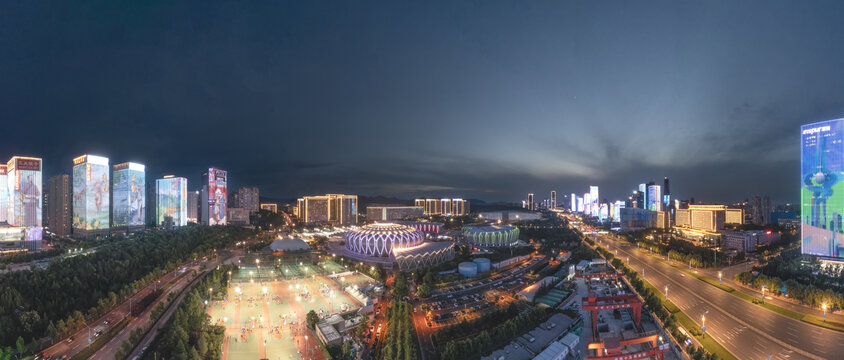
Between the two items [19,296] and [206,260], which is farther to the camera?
[206,260]

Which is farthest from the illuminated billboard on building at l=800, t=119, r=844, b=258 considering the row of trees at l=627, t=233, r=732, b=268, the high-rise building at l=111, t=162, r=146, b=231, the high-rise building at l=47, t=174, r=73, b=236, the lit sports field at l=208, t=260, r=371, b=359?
the high-rise building at l=47, t=174, r=73, b=236

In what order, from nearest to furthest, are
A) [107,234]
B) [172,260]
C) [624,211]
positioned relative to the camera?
[172,260]
[107,234]
[624,211]

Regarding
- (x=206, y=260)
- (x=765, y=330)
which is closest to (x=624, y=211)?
(x=765, y=330)

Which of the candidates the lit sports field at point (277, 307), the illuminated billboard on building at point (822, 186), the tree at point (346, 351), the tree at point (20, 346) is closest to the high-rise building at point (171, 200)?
the lit sports field at point (277, 307)

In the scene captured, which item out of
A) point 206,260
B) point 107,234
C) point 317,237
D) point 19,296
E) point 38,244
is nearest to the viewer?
point 19,296

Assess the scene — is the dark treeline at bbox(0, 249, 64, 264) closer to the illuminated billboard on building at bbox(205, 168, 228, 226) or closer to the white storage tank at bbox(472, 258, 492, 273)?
the illuminated billboard on building at bbox(205, 168, 228, 226)

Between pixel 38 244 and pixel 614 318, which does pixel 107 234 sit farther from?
pixel 614 318
